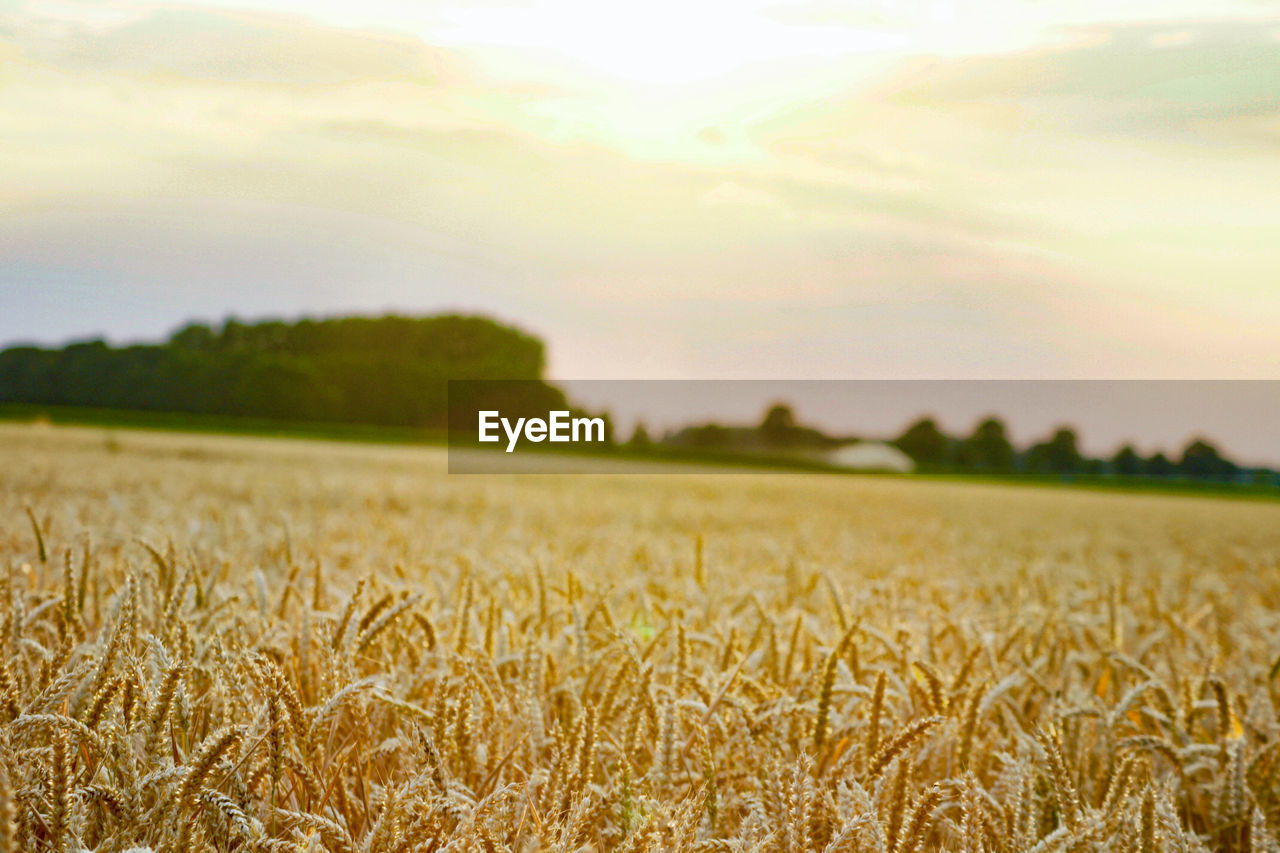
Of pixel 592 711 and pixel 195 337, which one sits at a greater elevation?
pixel 195 337

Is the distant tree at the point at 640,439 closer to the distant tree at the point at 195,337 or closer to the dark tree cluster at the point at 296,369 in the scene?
the dark tree cluster at the point at 296,369

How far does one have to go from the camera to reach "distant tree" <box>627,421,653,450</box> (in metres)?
45.1

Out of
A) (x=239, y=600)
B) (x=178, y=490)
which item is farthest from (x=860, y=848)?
Answer: (x=178, y=490)

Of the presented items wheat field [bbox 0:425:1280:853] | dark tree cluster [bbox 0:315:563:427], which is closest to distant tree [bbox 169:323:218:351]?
dark tree cluster [bbox 0:315:563:427]

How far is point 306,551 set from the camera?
3217 millimetres

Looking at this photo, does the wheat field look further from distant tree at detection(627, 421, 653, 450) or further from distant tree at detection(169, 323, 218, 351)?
distant tree at detection(169, 323, 218, 351)

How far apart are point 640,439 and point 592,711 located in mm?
45558

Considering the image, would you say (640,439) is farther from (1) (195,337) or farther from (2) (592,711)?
(2) (592,711)

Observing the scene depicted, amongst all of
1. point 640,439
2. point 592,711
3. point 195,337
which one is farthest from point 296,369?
point 592,711

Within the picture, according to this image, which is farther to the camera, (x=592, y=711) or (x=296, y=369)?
(x=296, y=369)

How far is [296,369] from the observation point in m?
49.3

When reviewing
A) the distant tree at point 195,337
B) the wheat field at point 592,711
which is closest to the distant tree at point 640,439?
the distant tree at point 195,337

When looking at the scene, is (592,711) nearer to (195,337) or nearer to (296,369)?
(296,369)

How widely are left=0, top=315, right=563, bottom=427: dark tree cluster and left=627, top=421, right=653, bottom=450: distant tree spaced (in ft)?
20.7
